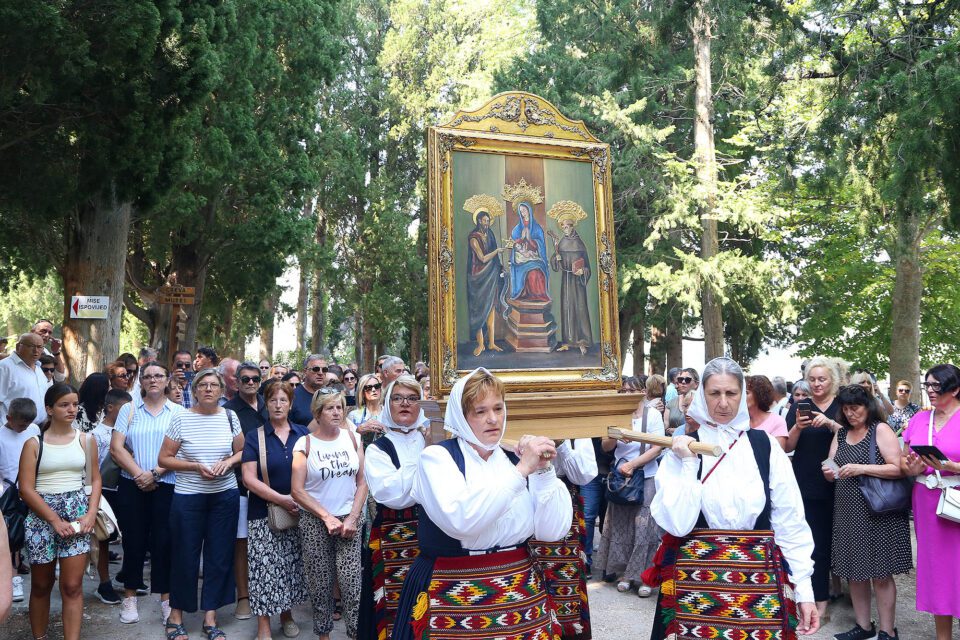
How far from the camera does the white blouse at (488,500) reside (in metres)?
Answer: 3.80

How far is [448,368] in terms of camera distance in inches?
233

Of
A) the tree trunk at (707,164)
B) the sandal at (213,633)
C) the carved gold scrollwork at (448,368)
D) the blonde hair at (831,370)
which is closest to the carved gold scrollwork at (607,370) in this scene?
the carved gold scrollwork at (448,368)

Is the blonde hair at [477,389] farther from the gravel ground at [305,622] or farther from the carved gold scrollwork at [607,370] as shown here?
the gravel ground at [305,622]

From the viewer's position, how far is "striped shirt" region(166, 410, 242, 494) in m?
7.05

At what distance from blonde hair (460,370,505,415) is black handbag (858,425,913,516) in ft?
13.4

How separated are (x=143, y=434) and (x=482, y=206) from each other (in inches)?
145

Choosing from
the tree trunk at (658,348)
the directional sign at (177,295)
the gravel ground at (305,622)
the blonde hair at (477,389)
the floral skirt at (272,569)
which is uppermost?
the directional sign at (177,295)

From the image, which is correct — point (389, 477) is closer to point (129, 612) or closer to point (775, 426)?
point (129, 612)

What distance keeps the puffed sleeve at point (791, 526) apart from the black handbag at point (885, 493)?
9.29 feet

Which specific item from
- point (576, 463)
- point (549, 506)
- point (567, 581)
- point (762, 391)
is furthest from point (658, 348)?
point (549, 506)

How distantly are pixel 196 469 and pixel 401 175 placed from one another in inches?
1146

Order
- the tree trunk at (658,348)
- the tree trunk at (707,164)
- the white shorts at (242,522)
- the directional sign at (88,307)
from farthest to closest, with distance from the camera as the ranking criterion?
1. the tree trunk at (658,348)
2. the tree trunk at (707,164)
3. the directional sign at (88,307)
4. the white shorts at (242,522)

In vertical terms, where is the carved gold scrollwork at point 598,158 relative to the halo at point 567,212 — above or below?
above

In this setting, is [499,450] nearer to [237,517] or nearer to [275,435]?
[275,435]
